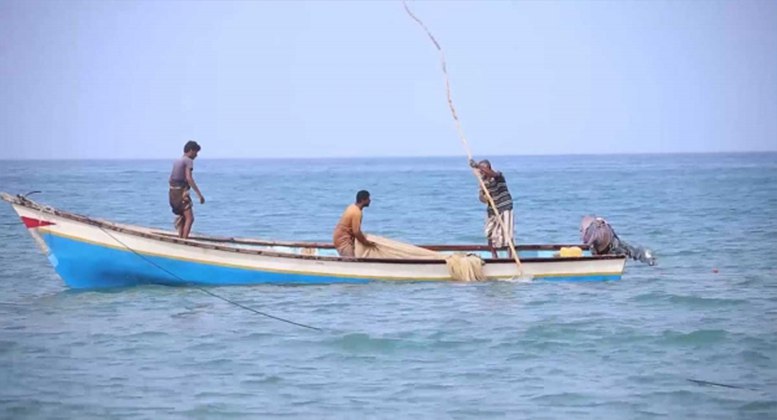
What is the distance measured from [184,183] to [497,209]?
14.3 ft

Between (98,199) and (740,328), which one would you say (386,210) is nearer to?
(98,199)

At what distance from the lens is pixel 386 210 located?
144 feet

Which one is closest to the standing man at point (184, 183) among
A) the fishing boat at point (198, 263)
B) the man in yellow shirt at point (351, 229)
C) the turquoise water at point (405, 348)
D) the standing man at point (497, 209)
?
the fishing boat at point (198, 263)

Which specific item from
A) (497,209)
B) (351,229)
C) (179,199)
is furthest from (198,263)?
(497,209)

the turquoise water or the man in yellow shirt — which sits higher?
the man in yellow shirt

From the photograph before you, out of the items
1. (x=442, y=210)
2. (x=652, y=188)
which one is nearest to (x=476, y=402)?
(x=442, y=210)

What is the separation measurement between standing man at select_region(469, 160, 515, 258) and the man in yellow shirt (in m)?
1.74

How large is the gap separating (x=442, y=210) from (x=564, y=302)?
87.2 ft

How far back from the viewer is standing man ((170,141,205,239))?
1622cm

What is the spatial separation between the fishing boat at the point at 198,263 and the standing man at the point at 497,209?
929mm

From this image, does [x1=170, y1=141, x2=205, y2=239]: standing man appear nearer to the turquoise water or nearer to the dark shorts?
the dark shorts

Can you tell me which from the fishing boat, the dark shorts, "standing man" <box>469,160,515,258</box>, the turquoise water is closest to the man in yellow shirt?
the fishing boat

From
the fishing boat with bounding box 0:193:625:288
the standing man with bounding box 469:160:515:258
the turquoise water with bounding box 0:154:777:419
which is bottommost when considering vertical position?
the turquoise water with bounding box 0:154:777:419

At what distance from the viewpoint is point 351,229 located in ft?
53.7
